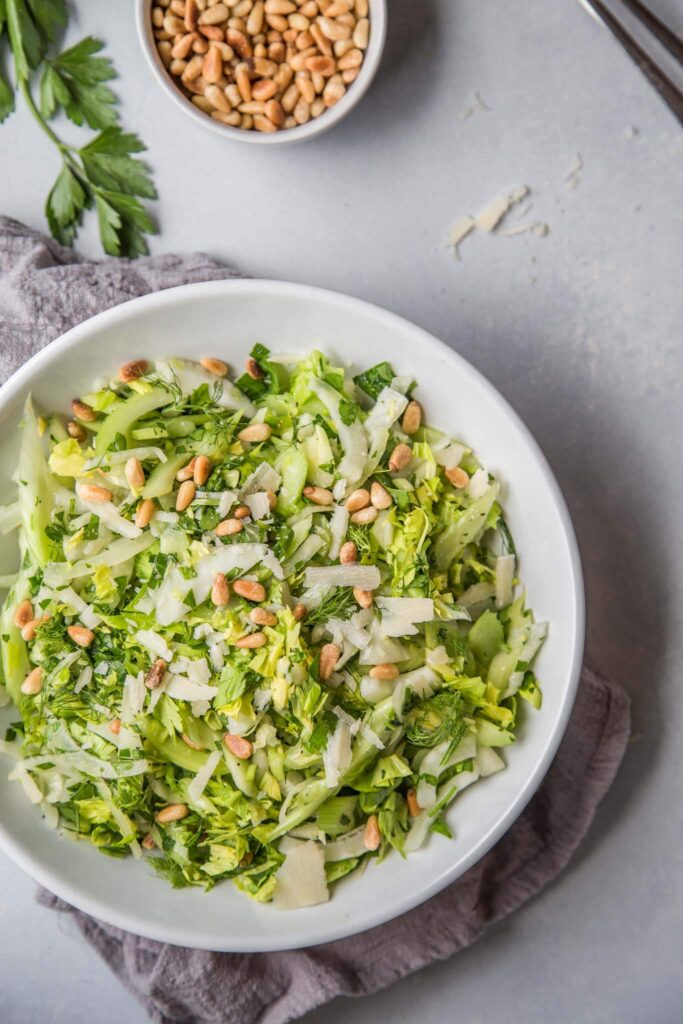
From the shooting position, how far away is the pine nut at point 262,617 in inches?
82.2

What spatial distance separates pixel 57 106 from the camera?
2711mm

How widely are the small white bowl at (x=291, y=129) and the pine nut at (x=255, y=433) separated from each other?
873 mm

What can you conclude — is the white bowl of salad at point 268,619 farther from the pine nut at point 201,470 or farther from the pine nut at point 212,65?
the pine nut at point 212,65

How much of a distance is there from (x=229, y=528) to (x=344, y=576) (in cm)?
30

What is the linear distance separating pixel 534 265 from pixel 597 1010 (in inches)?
91.4

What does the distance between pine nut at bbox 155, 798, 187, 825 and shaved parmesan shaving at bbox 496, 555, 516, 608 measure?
0.97 meters

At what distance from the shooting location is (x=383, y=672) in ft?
6.98

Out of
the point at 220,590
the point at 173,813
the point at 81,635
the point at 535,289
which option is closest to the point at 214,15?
the point at 535,289

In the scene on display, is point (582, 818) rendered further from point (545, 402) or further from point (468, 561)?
point (545, 402)

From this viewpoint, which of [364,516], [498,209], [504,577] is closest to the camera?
[364,516]

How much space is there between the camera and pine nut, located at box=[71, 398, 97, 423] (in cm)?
230

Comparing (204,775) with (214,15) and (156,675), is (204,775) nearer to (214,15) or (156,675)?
(156,675)

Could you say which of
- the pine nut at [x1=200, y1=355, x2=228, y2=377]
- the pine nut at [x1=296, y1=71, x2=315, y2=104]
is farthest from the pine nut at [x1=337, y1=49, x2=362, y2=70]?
the pine nut at [x1=200, y1=355, x2=228, y2=377]

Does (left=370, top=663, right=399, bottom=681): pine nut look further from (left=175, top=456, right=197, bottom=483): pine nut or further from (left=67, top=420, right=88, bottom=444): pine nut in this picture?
(left=67, top=420, right=88, bottom=444): pine nut
